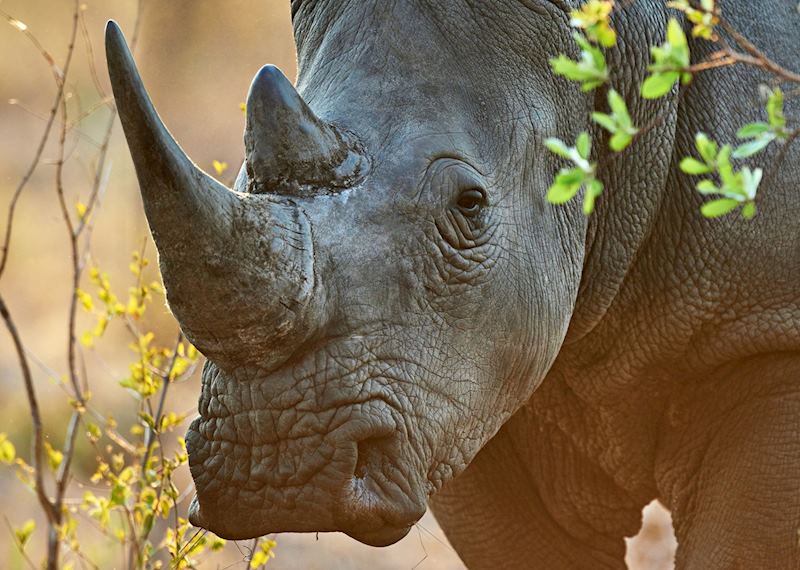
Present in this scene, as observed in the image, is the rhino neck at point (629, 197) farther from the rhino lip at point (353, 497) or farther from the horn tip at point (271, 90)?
the horn tip at point (271, 90)

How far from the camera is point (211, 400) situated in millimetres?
3504

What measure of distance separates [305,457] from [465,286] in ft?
1.87

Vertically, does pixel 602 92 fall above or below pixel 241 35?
below

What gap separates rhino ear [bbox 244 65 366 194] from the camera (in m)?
3.40

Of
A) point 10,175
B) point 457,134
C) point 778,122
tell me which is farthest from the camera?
point 10,175

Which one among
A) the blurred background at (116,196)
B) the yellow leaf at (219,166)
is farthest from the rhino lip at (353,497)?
the blurred background at (116,196)

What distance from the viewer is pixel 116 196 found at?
54.5 ft

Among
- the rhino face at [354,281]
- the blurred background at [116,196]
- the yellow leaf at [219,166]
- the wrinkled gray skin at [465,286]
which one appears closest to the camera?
the rhino face at [354,281]

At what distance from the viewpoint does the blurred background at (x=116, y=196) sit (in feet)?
27.4

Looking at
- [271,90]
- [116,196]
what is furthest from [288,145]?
[116,196]

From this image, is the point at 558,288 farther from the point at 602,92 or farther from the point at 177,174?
the point at 177,174

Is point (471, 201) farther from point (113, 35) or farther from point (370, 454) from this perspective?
point (113, 35)

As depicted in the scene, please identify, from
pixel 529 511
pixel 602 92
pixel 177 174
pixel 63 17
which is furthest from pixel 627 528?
pixel 63 17

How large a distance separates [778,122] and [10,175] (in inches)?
569
